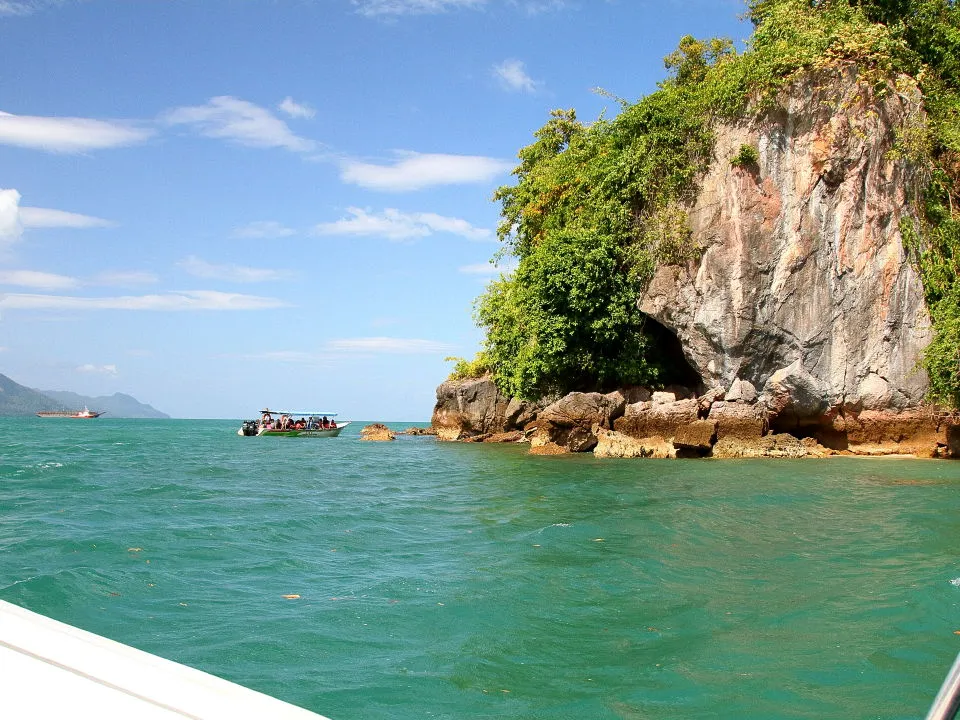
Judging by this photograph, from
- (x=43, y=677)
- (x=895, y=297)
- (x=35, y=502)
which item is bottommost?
(x=35, y=502)

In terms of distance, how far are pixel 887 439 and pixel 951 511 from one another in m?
11.0

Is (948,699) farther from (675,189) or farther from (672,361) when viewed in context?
(672,361)

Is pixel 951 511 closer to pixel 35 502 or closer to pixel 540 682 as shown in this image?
pixel 540 682

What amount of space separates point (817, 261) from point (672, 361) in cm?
564

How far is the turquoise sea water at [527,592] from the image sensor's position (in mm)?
4359

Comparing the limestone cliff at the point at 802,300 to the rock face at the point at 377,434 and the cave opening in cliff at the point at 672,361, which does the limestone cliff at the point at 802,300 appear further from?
the rock face at the point at 377,434

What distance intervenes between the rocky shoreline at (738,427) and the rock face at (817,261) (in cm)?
16

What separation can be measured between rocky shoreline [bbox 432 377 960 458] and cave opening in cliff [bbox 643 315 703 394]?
2.10 m

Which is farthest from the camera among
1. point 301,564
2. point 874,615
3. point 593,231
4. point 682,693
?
point 593,231

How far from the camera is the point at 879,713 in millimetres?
3971

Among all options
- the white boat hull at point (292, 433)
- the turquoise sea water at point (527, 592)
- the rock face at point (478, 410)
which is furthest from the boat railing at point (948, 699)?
the white boat hull at point (292, 433)

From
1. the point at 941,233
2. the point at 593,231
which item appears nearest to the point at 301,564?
the point at 593,231

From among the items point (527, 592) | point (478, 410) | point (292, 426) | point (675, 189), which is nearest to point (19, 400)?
point (292, 426)

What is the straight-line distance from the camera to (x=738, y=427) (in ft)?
65.3
